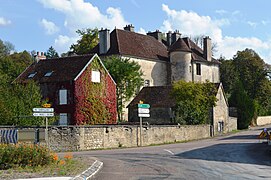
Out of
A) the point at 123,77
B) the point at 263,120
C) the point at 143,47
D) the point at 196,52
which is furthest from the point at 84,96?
the point at 263,120

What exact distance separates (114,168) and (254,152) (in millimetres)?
11320

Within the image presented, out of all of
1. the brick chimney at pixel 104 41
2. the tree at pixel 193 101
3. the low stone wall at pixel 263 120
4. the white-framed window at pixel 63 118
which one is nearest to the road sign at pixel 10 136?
the white-framed window at pixel 63 118

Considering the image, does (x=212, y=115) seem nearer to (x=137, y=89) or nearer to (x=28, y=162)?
(x=137, y=89)

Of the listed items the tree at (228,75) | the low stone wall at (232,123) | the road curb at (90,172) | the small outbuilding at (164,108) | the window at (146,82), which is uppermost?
the tree at (228,75)

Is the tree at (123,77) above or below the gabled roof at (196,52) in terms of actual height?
below

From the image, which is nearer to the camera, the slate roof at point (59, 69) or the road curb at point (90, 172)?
the road curb at point (90, 172)

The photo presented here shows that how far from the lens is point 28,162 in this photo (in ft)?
55.2

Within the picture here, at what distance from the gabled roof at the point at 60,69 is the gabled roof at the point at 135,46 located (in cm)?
1139

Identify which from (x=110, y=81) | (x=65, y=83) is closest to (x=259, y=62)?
(x=110, y=81)

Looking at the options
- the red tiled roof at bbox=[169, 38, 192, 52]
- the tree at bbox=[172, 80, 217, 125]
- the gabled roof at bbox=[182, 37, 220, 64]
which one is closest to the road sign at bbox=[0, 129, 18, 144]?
the tree at bbox=[172, 80, 217, 125]

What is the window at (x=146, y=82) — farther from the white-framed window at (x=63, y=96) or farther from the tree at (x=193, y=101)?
the white-framed window at (x=63, y=96)

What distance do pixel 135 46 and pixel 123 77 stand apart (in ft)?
32.1

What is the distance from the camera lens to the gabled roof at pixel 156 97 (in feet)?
170

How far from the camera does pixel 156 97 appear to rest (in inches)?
2105
